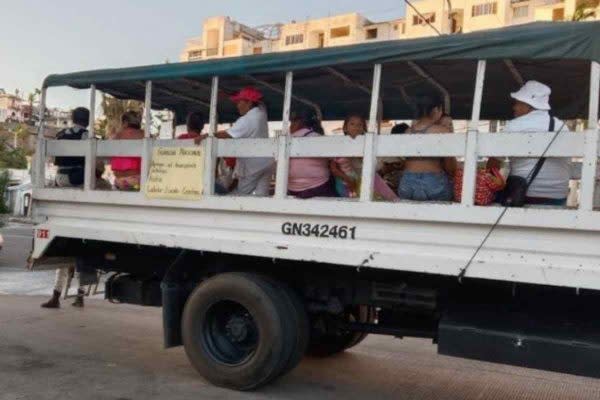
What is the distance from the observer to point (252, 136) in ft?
16.0

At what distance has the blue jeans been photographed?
406 cm

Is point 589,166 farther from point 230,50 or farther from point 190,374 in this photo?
point 230,50

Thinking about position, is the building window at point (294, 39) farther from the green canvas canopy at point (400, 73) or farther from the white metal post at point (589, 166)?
the white metal post at point (589, 166)

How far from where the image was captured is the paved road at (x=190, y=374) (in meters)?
4.61

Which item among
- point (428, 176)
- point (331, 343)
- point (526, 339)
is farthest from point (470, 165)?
point (331, 343)

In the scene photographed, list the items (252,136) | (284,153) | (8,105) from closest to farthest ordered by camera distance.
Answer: (284,153) → (252,136) → (8,105)

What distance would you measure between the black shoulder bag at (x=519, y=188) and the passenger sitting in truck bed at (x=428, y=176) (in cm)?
40

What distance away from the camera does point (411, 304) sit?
4.21 meters

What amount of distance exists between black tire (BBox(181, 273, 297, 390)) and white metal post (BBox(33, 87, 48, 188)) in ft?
5.88

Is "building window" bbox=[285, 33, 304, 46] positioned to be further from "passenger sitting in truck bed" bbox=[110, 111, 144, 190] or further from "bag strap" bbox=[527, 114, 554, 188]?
"bag strap" bbox=[527, 114, 554, 188]

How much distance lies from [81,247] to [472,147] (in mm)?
3561

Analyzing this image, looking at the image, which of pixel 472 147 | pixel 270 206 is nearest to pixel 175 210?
pixel 270 206

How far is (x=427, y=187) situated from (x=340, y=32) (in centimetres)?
4249

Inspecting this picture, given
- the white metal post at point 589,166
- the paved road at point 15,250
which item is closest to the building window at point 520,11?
the paved road at point 15,250
